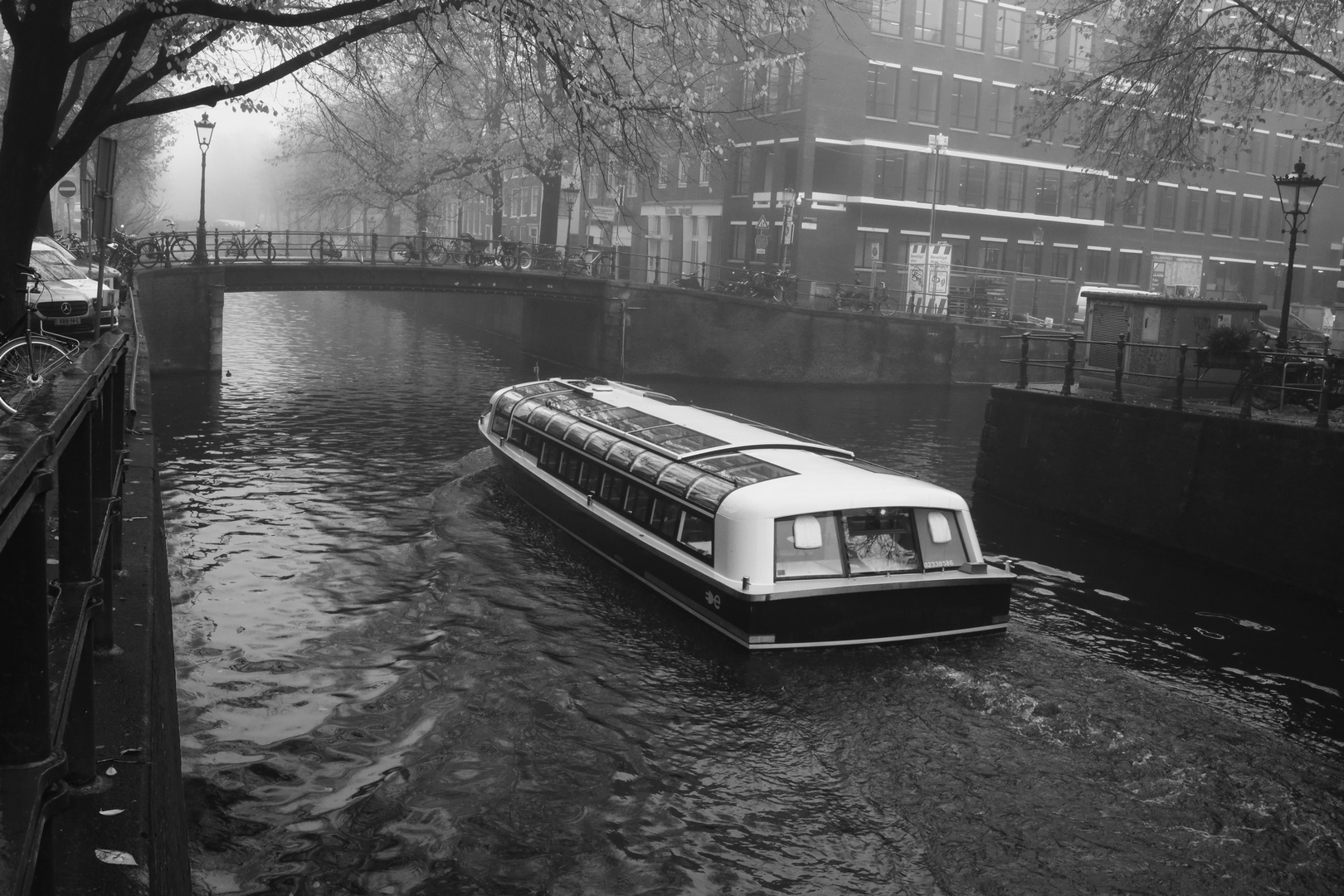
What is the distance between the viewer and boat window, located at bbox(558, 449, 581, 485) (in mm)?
16219

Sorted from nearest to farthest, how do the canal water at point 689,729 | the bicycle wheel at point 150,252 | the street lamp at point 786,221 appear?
the canal water at point 689,729 → the bicycle wheel at point 150,252 → the street lamp at point 786,221

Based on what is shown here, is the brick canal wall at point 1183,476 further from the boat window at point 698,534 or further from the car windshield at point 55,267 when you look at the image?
the car windshield at point 55,267

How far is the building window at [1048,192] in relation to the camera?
51.6m

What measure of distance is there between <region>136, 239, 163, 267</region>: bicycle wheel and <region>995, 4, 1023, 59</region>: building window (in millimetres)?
33541

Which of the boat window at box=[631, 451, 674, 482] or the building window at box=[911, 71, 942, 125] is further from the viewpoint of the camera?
the building window at box=[911, 71, 942, 125]

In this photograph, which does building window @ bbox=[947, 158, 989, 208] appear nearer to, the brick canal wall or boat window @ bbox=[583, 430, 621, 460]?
the brick canal wall

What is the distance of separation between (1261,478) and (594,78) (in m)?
10.2

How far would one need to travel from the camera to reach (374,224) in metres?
67.9

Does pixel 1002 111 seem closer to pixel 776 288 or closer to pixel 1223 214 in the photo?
pixel 1223 214

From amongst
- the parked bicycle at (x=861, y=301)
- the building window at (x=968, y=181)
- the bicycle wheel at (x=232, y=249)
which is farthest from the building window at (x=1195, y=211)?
the bicycle wheel at (x=232, y=249)

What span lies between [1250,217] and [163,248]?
49469 mm

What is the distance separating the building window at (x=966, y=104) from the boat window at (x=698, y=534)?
4006 centimetres

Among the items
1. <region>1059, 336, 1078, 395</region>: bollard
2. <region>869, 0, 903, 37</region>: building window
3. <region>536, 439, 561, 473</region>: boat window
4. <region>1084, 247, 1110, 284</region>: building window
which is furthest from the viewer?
<region>1084, 247, 1110, 284</region>: building window

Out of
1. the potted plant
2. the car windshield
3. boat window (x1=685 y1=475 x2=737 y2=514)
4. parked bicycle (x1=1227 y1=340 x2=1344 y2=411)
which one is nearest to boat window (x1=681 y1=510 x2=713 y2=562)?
boat window (x1=685 y1=475 x2=737 y2=514)
